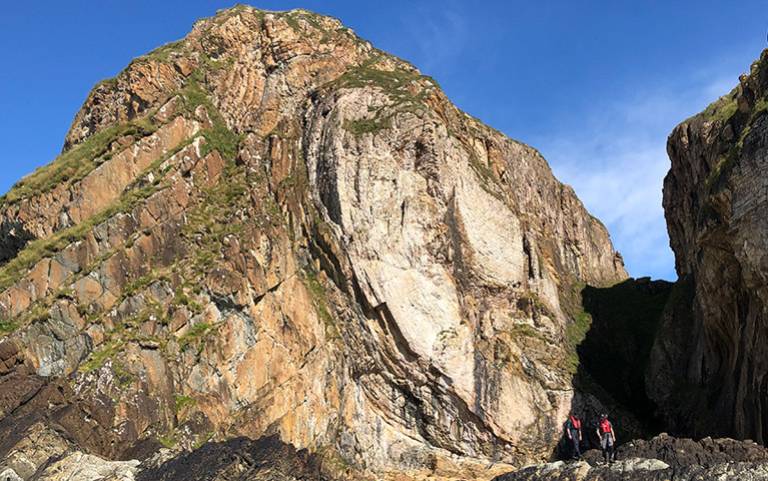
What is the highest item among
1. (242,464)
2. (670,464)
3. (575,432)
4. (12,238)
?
(12,238)

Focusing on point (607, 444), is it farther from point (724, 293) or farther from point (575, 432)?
point (724, 293)

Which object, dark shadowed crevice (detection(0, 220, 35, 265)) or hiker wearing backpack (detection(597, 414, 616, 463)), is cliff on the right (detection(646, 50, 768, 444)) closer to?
hiker wearing backpack (detection(597, 414, 616, 463))

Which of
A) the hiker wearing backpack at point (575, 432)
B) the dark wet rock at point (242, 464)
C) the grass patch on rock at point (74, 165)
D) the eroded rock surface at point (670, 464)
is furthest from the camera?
the grass patch on rock at point (74, 165)

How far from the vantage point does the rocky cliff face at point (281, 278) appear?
97.8 ft

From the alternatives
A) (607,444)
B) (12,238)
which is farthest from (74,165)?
(607,444)

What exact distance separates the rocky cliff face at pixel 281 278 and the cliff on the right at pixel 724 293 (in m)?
5.11

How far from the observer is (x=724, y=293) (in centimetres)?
3150

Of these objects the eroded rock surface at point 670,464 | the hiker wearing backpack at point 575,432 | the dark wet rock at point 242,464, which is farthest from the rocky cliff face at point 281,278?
the eroded rock surface at point 670,464

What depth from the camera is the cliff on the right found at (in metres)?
27.9

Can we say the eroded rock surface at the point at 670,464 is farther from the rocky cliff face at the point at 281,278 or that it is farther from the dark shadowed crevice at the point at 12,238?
the dark shadowed crevice at the point at 12,238

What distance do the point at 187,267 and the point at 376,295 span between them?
8.34 metres

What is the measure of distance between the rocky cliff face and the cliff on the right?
5.11m

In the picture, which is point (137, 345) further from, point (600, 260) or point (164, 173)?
point (600, 260)

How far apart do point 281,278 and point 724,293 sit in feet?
60.4
